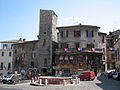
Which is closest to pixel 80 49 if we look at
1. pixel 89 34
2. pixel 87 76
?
pixel 89 34

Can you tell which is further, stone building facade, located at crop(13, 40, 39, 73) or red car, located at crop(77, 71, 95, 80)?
stone building facade, located at crop(13, 40, 39, 73)

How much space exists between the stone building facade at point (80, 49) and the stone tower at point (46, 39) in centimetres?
187

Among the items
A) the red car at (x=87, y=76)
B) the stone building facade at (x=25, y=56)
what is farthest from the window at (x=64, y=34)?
the red car at (x=87, y=76)

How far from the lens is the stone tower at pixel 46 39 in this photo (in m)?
46.7

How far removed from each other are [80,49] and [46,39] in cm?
932

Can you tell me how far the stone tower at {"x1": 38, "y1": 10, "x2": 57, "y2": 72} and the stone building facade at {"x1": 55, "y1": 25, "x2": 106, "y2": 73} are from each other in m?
1.87

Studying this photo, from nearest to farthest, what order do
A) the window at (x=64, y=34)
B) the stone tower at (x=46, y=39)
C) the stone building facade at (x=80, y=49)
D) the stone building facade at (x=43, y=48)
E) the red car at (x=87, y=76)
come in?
the red car at (x=87, y=76) < the stone building facade at (x=80, y=49) < the stone tower at (x=46, y=39) < the stone building facade at (x=43, y=48) < the window at (x=64, y=34)

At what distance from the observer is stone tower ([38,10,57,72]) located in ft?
153

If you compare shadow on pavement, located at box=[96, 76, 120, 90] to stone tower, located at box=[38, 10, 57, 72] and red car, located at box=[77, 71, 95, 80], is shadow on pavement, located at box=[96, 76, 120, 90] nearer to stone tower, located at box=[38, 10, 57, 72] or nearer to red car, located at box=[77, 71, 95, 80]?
red car, located at box=[77, 71, 95, 80]

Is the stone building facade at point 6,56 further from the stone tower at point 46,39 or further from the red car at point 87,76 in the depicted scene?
the red car at point 87,76

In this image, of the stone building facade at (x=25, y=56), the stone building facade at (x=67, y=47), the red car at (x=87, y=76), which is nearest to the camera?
the red car at (x=87, y=76)

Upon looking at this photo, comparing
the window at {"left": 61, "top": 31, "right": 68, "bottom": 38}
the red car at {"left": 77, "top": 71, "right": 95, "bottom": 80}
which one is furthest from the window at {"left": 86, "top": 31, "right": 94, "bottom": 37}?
the red car at {"left": 77, "top": 71, "right": 95, "bottom": 80}

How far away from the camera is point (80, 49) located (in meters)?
43.4

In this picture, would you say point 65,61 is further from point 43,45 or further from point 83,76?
point 83,76
